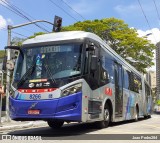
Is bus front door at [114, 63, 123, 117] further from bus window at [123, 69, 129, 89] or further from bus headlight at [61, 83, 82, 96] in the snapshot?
bus headlight at [61, 83, 82, 96]

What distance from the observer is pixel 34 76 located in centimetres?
1113

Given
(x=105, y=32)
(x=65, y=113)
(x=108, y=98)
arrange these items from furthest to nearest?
(x=105, y=32)
(x=108, y=98)
(x=65, y=113)

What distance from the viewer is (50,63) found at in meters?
11.1

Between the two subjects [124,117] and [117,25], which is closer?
[124,117]

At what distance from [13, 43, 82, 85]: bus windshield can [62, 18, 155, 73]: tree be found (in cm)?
3215

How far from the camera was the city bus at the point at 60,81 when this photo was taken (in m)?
10.5

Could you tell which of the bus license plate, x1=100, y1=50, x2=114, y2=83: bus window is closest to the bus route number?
the bus license plate

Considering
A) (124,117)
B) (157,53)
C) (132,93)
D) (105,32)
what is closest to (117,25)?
(105,32)

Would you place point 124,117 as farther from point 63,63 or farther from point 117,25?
point 117,25

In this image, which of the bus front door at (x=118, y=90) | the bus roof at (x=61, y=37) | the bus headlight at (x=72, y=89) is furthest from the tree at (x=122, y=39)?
the bus headlight at (x=72, y=89)

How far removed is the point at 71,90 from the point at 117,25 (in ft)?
119

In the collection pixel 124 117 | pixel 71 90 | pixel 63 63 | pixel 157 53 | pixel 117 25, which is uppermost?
pixel 117 25

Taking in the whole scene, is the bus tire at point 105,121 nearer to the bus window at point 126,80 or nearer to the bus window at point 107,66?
the bus window at point 107,66

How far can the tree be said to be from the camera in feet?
143
